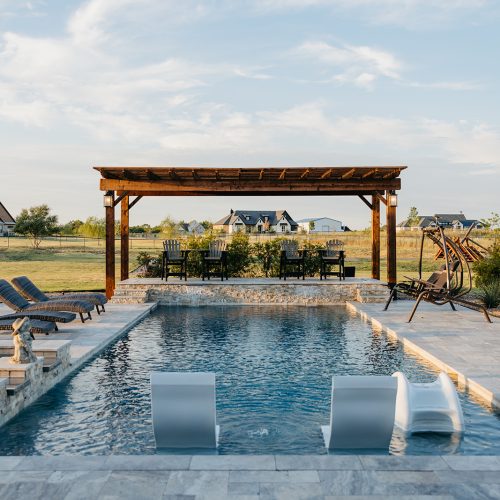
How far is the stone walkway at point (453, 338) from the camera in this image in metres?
6.30

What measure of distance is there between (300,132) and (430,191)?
1122cm

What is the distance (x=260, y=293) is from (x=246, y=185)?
280 cm

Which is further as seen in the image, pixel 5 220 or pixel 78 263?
pixel 5 220

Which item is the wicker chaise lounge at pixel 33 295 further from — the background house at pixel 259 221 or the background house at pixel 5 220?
the background house at pixel 259 221

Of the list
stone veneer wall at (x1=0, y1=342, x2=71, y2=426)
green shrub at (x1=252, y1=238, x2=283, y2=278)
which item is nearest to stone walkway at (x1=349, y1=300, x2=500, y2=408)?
green shrub at (x1=252, y1=238, x2=283, y2=278)

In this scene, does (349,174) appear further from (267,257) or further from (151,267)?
(151,267)

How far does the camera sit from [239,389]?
6.12 metres

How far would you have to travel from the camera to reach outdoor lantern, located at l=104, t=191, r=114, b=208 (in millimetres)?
13980

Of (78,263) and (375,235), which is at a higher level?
(375,235)

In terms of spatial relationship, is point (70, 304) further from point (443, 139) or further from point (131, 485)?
point (443, 139)

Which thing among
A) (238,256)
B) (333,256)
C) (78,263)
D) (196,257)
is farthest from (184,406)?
(78,263)

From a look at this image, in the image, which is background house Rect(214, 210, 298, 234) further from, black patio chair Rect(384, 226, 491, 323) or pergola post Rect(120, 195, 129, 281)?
black patio chair Rect(384, 226, 491, 323)

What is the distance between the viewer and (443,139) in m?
16.4

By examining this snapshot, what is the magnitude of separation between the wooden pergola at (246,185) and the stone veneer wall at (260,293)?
3.05 ft
